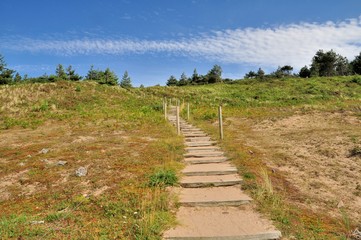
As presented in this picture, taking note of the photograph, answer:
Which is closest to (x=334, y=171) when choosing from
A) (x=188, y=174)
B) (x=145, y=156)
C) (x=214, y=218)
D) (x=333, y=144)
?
(x=333, y=144)

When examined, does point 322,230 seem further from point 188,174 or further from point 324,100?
point 324,100

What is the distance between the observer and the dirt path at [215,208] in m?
4.21

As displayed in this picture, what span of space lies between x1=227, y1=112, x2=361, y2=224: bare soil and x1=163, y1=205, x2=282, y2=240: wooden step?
1507 mm

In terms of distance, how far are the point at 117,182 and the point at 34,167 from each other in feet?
10.6

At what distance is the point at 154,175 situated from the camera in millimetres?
6633

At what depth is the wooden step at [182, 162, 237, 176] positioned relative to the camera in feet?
23.0

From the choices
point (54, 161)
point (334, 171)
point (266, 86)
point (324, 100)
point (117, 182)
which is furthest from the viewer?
point (266, 86)

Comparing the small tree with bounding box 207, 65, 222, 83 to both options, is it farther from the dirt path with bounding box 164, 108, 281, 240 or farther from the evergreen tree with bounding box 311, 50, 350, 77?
the dirt path with bounding box 164, 108, 281, 240

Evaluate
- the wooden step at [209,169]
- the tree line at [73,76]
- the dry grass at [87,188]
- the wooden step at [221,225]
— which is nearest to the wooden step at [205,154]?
the dry grass at [87,188]

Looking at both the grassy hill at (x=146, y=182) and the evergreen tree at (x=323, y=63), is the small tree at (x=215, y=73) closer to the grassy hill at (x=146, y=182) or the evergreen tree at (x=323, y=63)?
the evergreen tree at (x=323, y=63)

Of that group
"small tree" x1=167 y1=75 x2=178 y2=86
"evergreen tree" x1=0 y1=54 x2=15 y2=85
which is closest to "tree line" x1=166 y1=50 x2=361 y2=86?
"small tree" x1=167 y1=75 x2=178 y2=86

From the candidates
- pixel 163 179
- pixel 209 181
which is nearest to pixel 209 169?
pixel 209 181

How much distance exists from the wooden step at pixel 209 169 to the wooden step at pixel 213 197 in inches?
33.5

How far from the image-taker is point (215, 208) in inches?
205
